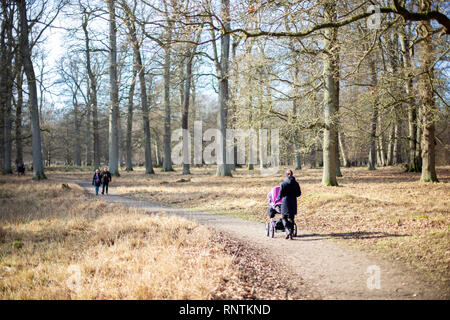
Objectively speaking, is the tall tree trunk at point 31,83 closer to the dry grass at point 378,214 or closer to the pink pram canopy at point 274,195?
the dry grass at point 378,214

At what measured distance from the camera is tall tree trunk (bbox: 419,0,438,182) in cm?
→ 1096

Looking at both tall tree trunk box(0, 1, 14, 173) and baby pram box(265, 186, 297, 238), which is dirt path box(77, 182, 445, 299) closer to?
baby pram box(265, 186, 297, 238)

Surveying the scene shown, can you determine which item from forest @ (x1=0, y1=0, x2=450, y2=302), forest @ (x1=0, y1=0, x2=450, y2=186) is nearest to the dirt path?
forest @ (x1=0, y1=0, x2=450, y2=302)

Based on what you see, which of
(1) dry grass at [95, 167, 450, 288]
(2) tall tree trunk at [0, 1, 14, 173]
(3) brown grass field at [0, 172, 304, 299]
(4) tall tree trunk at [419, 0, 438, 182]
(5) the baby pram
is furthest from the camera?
(2) tall tree trunk at [0, 1, 14, 173]

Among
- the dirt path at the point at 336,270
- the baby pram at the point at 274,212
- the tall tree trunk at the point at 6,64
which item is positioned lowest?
the dirt path at the point at 336,270

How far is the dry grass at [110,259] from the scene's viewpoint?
416 centimetres

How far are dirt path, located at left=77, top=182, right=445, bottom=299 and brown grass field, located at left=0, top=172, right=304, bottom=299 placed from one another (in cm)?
62

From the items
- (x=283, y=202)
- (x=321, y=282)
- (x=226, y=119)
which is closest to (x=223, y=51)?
(x=226, y=119)

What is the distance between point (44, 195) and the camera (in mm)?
14797

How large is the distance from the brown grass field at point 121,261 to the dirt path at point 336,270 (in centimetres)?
62

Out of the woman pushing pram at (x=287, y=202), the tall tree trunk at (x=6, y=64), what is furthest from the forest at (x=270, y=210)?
the tall tree trunk at (x=6, y=64)

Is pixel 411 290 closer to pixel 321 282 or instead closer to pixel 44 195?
pixel 321 282

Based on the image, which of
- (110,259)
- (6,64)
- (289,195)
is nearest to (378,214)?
(289,195)

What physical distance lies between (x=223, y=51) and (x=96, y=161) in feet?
57.9
